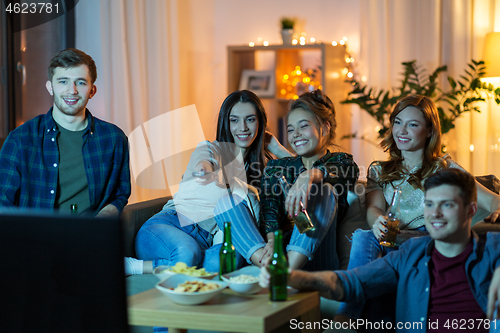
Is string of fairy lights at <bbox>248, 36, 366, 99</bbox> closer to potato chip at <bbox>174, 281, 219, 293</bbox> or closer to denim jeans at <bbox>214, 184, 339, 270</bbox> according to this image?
denim jeans at <bbox>214, 184, 339, 270</bbox>

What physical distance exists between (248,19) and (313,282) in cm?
424

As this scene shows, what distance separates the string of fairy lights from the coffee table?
351 centimetres

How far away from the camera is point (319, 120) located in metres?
2.29

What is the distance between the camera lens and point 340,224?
7.30 feet

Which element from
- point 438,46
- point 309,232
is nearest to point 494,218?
point 309,232

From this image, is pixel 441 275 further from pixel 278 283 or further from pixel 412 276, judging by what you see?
pixel 278 283

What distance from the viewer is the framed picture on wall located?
487 centimetres

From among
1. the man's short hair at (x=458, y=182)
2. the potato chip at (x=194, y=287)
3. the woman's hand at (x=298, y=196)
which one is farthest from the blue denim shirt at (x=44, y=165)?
the man's short hair at (x=458, y=182)

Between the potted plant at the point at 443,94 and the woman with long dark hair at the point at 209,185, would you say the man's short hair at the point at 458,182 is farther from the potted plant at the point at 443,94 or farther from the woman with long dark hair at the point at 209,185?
the potted plant at the point at 443,94

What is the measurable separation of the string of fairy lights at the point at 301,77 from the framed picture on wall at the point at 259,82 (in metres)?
0.09

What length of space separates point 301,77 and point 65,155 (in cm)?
308

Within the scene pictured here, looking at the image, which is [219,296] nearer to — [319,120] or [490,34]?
[319,120]

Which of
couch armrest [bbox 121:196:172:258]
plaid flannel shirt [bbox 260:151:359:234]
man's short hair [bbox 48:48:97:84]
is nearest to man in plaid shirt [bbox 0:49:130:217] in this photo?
man's short hair [bbox 48:48:97:84]

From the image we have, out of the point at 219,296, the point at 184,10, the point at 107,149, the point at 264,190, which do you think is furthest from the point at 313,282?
the point at 184,10
